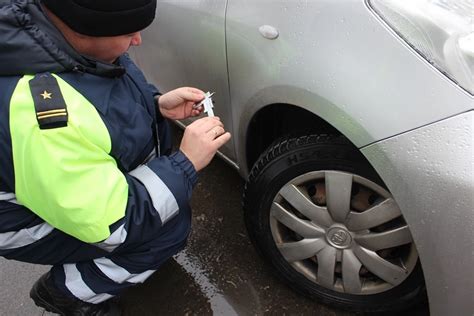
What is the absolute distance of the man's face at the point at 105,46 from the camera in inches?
48.0

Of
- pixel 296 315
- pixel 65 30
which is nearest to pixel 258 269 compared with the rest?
pixel 296 315

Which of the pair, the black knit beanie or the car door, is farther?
the car door

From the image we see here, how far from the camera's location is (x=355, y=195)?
1.51 meters

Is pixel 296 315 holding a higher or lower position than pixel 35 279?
higher

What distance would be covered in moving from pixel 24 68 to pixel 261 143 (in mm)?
967

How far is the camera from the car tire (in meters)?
1.45

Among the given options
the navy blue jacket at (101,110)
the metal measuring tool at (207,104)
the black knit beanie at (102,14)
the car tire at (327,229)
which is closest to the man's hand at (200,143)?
the navy blue jacket at (101,110)

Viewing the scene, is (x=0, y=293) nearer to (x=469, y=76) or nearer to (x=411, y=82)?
(x=411, y=82)

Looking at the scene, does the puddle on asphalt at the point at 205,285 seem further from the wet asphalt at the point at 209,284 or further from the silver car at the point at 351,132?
the silver car at the point at 351,132

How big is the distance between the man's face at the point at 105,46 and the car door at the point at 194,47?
1.42 feet

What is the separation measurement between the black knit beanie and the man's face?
4 centimetres

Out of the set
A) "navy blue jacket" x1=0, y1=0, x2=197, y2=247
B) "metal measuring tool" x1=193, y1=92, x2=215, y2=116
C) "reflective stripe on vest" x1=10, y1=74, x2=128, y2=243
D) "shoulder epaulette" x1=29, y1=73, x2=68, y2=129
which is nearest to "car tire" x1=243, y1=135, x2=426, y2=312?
"metal measuring tool" x1=193, y1=92, x2=215, y2=116

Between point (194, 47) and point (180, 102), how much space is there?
9.8 inches

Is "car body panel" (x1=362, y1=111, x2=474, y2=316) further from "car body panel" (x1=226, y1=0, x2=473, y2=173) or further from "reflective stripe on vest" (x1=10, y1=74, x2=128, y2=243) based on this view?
"reflective stripe on vest" (x1=10, y1=74, x2=128, y2=243)
